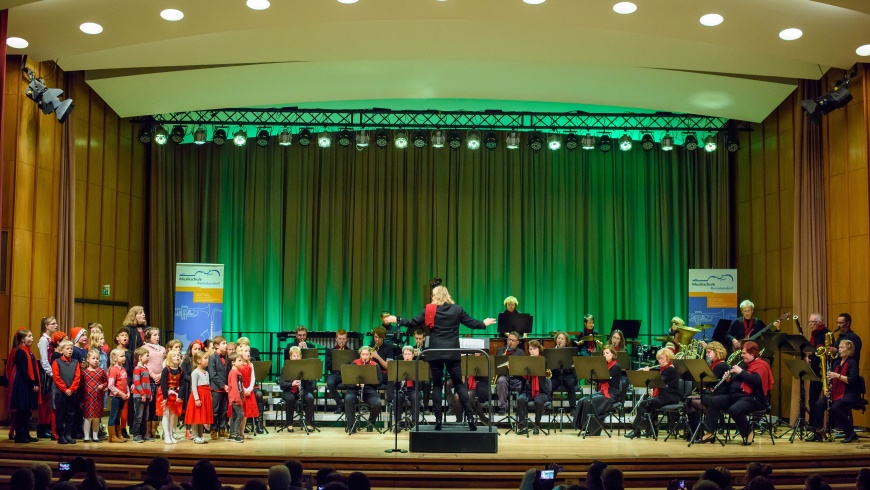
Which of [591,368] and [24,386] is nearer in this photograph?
[24,386]

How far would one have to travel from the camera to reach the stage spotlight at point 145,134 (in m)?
15.2

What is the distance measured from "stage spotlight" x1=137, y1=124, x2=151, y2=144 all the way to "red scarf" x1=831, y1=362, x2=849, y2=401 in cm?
1123

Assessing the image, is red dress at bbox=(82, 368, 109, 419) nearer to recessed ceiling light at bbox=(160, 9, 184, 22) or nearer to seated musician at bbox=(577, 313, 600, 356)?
recessed ceiling light at bbox=(160, 9, 184, 22)

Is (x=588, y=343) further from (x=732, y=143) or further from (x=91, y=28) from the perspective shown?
(x=91, y=28)

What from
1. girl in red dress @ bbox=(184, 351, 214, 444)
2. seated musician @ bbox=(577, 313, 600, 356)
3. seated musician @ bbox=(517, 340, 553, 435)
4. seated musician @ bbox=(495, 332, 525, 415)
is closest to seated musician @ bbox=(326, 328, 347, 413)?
seated musician @ bbox=(495, 332, 525, 415)

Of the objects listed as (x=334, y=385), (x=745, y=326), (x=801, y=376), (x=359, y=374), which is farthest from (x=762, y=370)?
(x=334, y=385)

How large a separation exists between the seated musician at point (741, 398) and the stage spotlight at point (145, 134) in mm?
10057

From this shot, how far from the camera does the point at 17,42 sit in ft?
35.2

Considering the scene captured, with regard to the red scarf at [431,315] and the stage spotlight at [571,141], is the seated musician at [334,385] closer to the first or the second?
the red scarf at [431,315]

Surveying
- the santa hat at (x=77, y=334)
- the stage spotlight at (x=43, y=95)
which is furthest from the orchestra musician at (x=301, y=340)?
the stage spotlight at (x=43, y=95)

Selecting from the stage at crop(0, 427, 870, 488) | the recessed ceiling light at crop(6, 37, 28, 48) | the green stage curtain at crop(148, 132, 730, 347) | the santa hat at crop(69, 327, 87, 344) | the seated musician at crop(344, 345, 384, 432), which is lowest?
the stage at crop(0, 427, 870, 488)

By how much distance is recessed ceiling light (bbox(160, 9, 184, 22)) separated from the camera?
381 inches

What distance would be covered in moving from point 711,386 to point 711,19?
14.9 ft

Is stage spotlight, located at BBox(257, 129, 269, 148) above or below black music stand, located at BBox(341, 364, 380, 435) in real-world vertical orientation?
above
